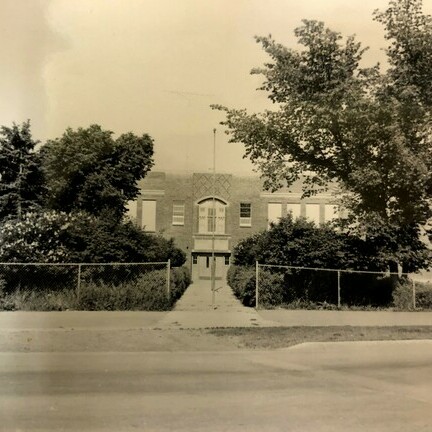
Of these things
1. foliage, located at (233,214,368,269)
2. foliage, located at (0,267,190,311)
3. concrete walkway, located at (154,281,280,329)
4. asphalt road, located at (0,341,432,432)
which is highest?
foliage, located at (233,214,368,269)

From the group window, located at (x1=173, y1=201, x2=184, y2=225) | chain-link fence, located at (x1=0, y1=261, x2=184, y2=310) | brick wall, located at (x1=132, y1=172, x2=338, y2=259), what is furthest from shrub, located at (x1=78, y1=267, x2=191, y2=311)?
window, located at (x1=173, y1=201, x2=184, y2=225)

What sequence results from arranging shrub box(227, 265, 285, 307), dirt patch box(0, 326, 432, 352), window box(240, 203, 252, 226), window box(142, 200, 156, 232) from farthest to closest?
window box(240, 203, 252, 226) → window box(142, 200, 156, 232) → shrub box(227, 265, 285, 307) → dirt patch box(0, 326, 432, 352)

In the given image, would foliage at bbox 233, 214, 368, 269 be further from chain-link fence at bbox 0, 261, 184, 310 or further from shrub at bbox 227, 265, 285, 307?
chain-link fence at bbox 0, 261, 184, 310

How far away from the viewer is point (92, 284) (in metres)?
16.8

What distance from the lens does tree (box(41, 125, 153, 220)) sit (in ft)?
105

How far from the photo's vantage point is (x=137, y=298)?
16.1 metres

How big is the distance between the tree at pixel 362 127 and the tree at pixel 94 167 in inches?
560

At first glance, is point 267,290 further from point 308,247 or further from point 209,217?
point 209,217

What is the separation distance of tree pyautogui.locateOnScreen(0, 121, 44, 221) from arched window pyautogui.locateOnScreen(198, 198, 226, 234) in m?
19.8

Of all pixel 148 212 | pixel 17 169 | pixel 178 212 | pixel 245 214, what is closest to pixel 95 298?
pixel 17 169

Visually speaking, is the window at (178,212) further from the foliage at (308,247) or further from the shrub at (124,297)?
the shrub at (124,297)

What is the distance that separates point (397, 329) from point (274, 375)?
6695 mm

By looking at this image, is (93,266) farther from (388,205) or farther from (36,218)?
(388,205)

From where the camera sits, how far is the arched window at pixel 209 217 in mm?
45812
